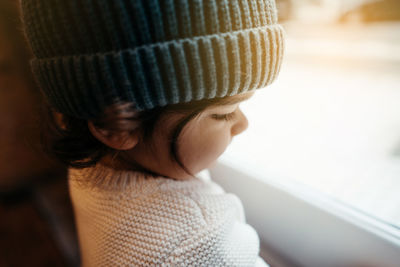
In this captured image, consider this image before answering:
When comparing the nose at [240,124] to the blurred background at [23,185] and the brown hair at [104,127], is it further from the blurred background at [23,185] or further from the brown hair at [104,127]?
the blurred background at [23,185]

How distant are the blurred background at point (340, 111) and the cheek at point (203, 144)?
0.31 metres

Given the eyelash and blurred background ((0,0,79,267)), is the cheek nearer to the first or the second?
the eyelash

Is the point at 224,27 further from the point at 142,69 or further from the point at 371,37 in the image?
the point at 371,37

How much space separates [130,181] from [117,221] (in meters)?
0.08

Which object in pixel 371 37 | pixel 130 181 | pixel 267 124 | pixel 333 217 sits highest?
pixel 371 37

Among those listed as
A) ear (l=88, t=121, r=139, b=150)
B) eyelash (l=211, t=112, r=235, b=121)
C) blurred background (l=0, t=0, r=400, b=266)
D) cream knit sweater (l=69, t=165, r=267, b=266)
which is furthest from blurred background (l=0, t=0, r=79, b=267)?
eyelash (l=211, t=112, r=235, b=121)

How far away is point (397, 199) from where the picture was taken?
2.08ft

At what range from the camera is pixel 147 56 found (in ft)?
1.18

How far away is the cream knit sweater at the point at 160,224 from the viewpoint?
453 millimetres

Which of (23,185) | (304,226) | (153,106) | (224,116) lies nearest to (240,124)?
(224,116)

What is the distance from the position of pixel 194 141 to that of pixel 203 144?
0.07 ft

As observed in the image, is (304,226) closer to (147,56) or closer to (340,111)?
(340,111)

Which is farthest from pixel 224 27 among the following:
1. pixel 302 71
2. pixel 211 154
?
pixel 302 71

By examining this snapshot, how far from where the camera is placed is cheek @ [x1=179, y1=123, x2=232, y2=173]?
494 mm
